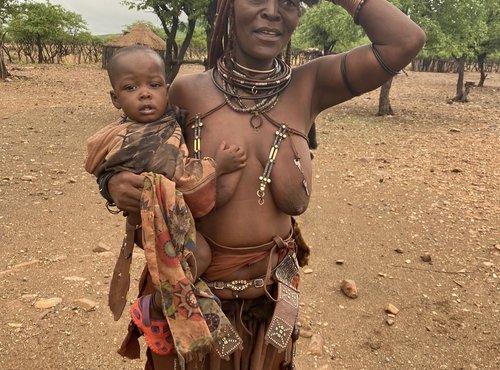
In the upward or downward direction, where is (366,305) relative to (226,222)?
downward

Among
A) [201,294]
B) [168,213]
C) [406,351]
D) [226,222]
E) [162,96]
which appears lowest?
[406,351]

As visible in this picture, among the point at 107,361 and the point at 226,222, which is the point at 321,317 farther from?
the point at 226,222

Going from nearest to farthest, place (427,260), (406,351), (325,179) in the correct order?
(406,351) < (427,260) < (325,179)

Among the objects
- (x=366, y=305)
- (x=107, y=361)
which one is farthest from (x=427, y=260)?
(x=107, y=361)

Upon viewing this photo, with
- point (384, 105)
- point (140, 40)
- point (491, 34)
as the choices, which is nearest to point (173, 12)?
point (384, 105)

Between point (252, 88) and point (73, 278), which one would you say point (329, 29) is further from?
point (252, 88)

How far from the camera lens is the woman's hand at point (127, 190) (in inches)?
55.1

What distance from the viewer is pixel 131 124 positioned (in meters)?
1.50

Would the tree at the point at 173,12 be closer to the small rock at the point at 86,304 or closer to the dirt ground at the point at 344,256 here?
the dirt ground at the point at 344,256

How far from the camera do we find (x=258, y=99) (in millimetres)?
1652

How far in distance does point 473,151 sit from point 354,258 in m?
5.13

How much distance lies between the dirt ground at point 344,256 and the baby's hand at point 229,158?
6.60 ft

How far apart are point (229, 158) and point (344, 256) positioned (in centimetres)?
323

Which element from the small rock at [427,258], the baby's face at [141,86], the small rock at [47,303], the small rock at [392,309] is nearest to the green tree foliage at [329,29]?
the small rock at [427,258]
